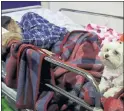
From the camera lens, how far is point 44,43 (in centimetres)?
154

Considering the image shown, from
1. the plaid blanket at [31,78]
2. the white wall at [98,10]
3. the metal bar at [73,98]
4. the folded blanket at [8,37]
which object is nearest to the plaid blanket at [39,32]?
the folded blanket at [8,37]

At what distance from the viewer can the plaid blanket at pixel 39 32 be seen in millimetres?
1536

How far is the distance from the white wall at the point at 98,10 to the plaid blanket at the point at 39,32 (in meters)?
0.57

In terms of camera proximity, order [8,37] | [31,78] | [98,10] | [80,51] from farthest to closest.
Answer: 1. [98,10]
2. [8,37]
3. [80,51]
4. [31,78]

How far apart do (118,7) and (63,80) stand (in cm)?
98

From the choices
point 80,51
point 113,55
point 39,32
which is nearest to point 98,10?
point 39,32

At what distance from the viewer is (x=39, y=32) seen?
5.23ft

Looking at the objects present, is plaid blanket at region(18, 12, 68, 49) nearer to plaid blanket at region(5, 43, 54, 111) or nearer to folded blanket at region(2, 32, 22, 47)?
folded blanket at region(2, 32, 22, 47)

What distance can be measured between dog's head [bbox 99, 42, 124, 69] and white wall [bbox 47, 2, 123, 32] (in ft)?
2.86

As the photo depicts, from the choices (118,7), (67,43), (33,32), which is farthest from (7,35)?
(118,7)

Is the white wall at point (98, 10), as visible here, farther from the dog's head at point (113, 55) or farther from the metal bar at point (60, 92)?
the metal bar at point (60, 92)

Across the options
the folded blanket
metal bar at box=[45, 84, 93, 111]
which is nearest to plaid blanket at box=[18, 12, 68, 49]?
the folded blanket

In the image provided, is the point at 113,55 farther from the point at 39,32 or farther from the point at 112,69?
the point at 39,32

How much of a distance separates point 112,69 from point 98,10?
3.59 ft
